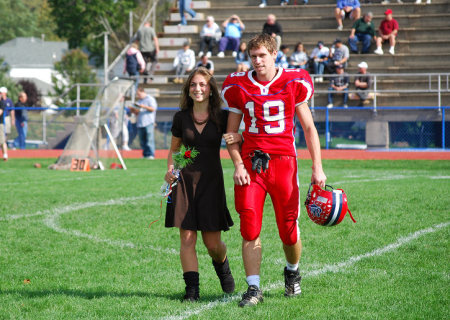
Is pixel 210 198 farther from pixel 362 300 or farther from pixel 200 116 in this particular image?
pixel 362 300

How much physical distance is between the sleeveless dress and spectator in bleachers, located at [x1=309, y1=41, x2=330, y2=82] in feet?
59.8

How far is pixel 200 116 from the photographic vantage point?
18.2 ft

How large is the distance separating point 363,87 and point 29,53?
87.6m

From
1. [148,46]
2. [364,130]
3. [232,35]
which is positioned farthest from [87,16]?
[364,130]

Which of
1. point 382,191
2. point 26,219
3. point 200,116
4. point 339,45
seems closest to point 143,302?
point 200,116

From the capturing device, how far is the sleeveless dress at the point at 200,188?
5.40 m

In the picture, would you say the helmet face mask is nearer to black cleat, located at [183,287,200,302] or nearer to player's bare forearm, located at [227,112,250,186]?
player's bare forearm, located at [227,112,250,186]

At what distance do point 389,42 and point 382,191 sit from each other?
1501 centimetres

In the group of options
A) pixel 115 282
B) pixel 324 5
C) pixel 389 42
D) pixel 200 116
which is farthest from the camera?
pixel 324 5

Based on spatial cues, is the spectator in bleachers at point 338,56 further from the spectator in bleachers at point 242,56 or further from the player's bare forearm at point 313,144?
the player's bare forearm at point 313,144

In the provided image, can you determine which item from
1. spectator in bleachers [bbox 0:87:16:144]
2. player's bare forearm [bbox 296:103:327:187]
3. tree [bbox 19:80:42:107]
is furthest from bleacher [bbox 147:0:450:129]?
tree [bbox 19:80:42:107]

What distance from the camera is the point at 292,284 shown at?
5.39m

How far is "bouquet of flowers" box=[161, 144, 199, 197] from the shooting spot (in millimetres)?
5422

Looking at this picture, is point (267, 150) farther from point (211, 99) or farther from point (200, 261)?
point (200, 261)
